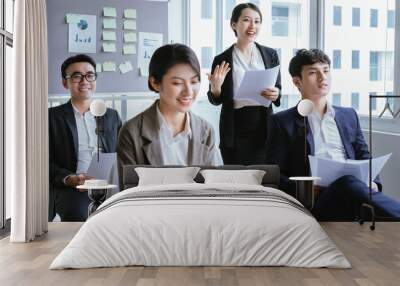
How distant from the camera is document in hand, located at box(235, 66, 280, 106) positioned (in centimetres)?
692

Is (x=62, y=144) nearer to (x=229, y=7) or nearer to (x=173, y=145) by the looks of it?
(x=173, y=145)

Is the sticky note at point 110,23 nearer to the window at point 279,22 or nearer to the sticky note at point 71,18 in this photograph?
the sticky note at point 71,18

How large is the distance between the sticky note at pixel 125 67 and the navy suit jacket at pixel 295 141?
1691mm

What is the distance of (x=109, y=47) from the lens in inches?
277

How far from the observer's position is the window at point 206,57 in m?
6.96

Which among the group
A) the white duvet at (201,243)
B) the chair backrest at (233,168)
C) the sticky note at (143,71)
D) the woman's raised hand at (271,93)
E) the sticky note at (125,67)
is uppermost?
the sticky note at (125,67)

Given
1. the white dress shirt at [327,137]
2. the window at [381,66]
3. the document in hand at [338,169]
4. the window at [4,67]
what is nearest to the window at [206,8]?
the white dress shirt at [327,137]

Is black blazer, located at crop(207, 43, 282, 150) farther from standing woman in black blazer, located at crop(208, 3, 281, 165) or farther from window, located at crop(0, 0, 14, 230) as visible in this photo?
window, located at crop(0, 0, 14, 230)

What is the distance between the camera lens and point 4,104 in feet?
20.7

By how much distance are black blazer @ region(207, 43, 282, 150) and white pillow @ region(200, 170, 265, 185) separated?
47cm

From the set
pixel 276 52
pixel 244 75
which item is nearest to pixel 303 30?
pixel 276 52

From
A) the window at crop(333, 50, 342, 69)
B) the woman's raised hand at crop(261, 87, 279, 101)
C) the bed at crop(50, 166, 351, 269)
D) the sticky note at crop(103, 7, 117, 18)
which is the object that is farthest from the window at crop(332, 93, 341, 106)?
the bed at crop(50, 166, 351, 269)

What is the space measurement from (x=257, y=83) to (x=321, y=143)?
3.20 ft

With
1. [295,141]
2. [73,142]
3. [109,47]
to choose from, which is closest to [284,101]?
[295,141]
